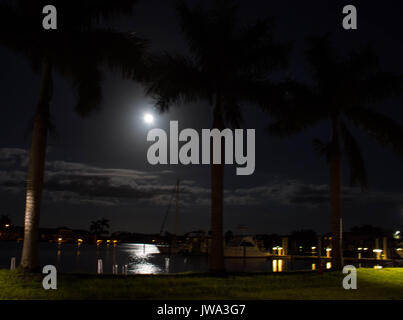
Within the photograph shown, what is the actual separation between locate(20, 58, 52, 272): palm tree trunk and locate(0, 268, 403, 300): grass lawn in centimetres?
80

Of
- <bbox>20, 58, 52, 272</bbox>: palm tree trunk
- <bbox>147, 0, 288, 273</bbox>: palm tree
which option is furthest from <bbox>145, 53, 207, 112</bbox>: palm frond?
<bbox>20, 58, 52, 272</bbox>: palm tree trunk

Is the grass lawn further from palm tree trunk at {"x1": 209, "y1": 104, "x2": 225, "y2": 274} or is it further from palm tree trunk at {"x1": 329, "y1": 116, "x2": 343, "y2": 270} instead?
palm tree trunk at {"x1": 329, "y1": 116, "x2": 343, "y2": 270}

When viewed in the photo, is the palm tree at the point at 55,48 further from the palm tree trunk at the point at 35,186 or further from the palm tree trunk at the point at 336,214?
the palm tree trunk at the point at 336,214

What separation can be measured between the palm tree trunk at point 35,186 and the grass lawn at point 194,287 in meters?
0.80

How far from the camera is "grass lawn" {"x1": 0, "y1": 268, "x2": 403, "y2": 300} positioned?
13.0 m

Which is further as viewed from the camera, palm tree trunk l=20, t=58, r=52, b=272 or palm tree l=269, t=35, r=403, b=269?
palm tree l=269, t=35, r=403, b=269

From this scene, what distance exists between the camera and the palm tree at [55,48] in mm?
16469

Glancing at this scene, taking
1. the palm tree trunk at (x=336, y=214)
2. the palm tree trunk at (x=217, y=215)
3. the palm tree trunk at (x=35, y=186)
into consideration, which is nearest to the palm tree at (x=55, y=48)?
the palm tree trunk at (x=35, y=186)

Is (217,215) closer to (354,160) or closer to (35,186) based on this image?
(35,186)

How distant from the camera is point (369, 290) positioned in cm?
1531

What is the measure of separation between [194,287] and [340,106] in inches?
515

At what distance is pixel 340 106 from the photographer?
2309cm

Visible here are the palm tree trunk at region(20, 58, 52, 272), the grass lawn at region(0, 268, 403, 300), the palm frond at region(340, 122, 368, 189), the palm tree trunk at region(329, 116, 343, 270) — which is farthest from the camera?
the palm frond at region(340, 122, 368, 189)

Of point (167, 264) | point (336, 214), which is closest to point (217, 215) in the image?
point (336, 214)
